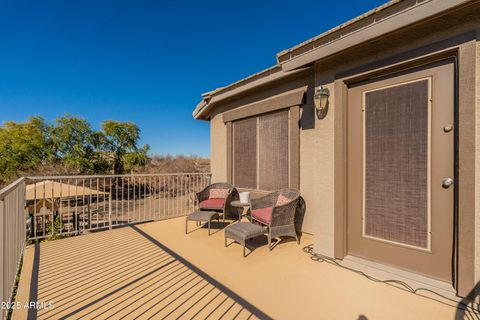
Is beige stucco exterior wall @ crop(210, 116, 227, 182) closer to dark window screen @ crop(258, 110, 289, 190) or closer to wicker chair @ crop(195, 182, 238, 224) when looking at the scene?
wicker chair @ crop(195, 182, 238, 224)

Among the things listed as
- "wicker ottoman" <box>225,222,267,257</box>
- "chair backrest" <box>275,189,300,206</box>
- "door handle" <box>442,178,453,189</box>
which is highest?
"door handle" <box>442,178,453,189</box>

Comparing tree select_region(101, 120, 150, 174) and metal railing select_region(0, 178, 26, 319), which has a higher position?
tree select_region(101, 120, 150, 174)

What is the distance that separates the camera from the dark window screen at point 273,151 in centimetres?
439

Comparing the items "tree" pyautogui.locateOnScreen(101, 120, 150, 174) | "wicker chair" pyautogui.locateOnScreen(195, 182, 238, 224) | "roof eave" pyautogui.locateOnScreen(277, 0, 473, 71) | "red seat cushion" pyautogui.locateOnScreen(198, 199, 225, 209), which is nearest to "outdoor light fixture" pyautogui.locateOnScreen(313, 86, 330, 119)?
"roof eave" pyautogui.locateOnScreen(277, 0, 473, 71)

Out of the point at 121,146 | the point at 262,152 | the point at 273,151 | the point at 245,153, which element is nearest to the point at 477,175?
the point at 273,151

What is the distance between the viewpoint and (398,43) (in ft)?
7.91

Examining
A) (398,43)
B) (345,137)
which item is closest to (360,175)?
(345,137)

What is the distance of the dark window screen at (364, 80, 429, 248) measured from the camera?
2348mm

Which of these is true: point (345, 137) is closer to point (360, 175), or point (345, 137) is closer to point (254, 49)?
point (360, 175)

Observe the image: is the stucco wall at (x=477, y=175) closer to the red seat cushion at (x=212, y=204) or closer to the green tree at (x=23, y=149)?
the red seat cushion at (x=212, y=204)

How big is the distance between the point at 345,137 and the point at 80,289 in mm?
3713

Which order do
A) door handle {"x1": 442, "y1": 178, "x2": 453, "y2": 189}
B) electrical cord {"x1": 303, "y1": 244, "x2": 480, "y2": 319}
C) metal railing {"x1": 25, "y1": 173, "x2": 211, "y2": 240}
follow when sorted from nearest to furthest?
electrical cord {"x1": 303, "y1": 244, "x2": 480, "y2": 319}, door handle {"x1": 442, "y1": 178, "x2": 453, "y2": 189}, metal railing {"x1": 25, "y1": 173, "x2": 211, "y2": 240}

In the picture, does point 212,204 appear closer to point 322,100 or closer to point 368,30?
point 322,100

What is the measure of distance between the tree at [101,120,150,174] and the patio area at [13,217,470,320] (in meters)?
13.1
